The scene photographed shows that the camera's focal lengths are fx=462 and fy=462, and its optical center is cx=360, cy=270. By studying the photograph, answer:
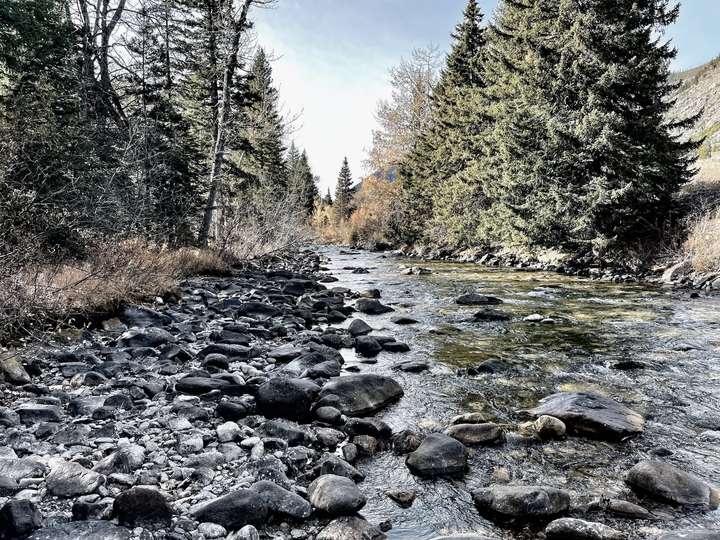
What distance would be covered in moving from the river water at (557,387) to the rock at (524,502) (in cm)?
9

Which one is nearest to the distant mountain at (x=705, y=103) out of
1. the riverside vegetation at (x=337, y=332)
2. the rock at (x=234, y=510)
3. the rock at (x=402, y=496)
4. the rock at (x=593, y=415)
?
the riverside vegetation at (x=337, y=332)

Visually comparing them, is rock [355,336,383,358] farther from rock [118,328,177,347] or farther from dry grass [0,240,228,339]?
dry grass [0,240,228,339]

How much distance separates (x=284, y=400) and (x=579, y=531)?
232cm

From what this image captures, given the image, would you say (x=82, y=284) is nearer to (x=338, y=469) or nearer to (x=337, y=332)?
(x=337, y=332)

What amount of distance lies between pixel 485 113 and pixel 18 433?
2449 cm

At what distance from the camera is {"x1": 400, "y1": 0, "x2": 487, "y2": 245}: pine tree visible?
82.6ft

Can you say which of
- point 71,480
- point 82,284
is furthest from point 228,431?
point 82,284

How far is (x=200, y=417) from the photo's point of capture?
361cm

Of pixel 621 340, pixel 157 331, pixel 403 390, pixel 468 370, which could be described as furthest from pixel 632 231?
pixel 157 331

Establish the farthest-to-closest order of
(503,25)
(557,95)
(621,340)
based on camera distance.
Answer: (503,25) → (557,95) → (621,340)

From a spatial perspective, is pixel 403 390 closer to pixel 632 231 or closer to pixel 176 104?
pixel 632 231

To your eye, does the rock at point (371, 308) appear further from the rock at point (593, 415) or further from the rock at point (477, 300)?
the rock at point (593, 415)

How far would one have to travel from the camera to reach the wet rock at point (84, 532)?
83.6 inches

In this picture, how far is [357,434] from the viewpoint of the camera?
139 inches
